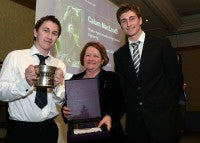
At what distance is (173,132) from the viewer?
1.97 metres

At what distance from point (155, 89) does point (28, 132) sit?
3.03 ft

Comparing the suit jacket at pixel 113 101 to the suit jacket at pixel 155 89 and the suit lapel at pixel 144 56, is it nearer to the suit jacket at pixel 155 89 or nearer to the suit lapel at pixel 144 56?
the suit jacket at pixel 155 89

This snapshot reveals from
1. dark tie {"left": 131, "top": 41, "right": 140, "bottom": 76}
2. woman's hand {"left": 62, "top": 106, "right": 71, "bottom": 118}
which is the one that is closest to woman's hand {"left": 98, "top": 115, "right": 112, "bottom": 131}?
woman's hand {"left": 62, "top": 106, "right": 71, "bottom": 118}

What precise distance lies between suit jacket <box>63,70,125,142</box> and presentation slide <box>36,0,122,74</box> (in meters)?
1.12

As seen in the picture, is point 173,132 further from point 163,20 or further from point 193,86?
point 193,86

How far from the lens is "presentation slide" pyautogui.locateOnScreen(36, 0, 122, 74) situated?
9.82 feet

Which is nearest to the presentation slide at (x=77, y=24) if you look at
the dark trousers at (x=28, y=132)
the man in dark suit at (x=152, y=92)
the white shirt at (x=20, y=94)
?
the white shirt at (x=20, y=94)

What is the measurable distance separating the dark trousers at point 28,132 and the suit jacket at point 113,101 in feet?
0.83

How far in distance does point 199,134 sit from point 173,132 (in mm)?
6084

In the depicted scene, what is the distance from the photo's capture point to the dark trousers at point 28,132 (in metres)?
1.65

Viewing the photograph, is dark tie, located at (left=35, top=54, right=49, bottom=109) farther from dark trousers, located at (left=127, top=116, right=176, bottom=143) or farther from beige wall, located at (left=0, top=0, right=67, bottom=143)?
beige wall, located at (left=0, top=0, right=67, bottom=143)

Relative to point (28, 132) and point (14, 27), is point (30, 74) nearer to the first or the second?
point (28, 132)

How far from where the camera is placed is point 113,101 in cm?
195

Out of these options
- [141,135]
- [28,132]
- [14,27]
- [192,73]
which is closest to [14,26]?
[14,27]
